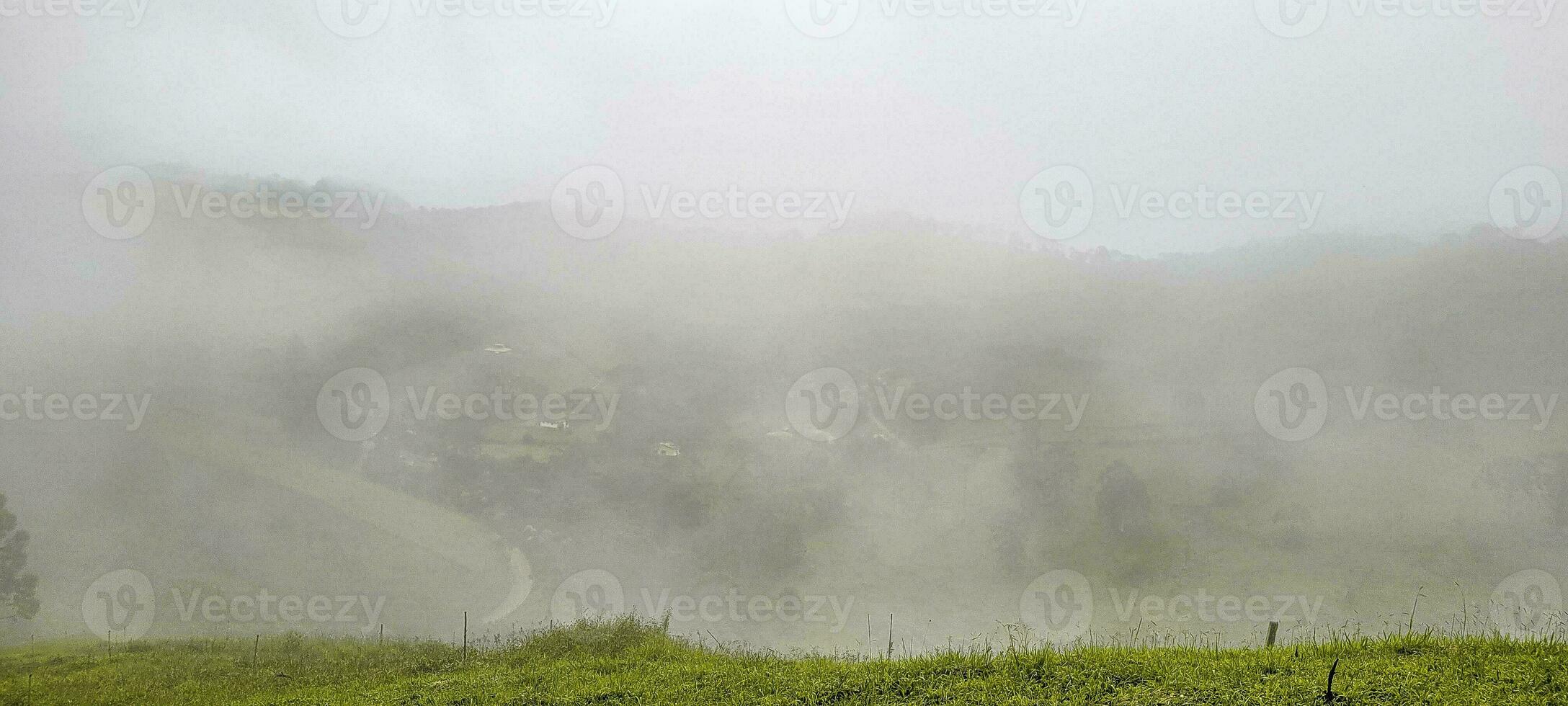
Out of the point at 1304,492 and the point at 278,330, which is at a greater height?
the point at 278,330

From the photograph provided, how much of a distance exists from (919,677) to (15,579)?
40.6 metres

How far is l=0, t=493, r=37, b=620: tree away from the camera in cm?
3067

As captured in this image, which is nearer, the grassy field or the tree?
the grassy field

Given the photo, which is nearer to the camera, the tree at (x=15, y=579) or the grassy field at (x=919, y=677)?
the grassy field at (x=919, y=677)

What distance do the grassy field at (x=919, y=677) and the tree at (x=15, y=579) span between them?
18076 mm

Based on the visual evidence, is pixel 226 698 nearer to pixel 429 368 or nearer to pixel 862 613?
pixel 862 613

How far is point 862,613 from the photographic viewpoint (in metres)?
47.8

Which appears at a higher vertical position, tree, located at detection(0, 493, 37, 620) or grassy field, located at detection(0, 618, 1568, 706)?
grassy field, located at detection(0, 618, 1568, 706)

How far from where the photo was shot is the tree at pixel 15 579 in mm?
30672

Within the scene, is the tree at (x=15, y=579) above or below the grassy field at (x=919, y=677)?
below

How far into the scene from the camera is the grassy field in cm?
889

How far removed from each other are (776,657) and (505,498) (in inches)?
1819

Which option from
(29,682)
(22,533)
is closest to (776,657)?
(29,682)

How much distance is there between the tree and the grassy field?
18.1m
